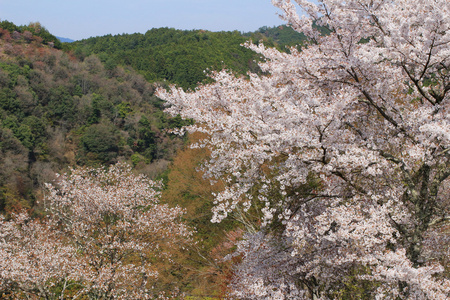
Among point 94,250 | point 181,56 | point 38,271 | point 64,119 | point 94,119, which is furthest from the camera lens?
point 181,56

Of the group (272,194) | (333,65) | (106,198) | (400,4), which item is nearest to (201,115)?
(272,194)

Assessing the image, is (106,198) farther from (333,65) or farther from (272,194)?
(333,65)

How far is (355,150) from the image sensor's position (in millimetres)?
4309

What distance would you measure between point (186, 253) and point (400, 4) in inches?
488

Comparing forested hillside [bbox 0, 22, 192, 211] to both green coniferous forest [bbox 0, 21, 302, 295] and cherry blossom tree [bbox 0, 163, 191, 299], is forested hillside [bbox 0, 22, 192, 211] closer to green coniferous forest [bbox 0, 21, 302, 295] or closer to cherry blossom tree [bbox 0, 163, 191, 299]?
green coniferous forest [bbox 0, 21, 302, 295]

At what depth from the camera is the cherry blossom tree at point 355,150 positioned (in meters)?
4.09

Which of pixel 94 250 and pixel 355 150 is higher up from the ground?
pixel 355 150

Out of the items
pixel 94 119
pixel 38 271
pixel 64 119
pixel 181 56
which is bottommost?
pixel 38 271

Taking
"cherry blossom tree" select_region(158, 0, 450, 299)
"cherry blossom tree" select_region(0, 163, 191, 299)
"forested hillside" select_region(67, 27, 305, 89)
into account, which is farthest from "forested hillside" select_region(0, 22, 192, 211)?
"cherry blossom tree" select_region(158, 0, 450, 299)

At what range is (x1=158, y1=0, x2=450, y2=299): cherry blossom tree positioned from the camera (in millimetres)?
4090

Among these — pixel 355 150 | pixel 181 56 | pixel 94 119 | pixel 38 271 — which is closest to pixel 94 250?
pixel 38 271

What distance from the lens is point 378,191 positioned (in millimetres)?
4883

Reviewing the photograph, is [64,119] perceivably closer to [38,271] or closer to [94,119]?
[94,119]

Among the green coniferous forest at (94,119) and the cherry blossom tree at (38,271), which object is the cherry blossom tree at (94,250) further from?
the green coniferous forest at (94,119)
